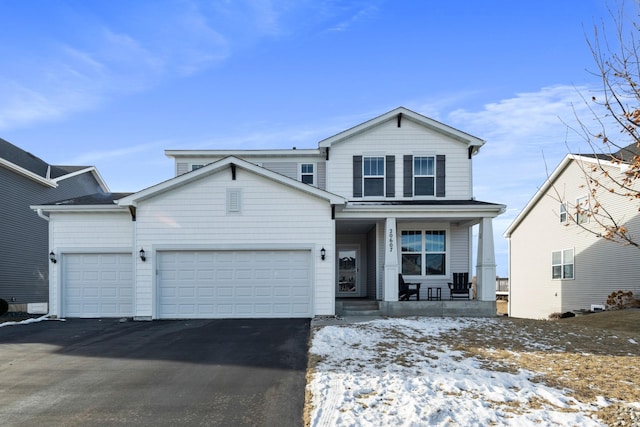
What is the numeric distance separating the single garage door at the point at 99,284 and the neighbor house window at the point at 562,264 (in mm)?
17835

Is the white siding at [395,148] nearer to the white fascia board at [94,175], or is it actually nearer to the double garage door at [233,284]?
the double garage door at [233,284]

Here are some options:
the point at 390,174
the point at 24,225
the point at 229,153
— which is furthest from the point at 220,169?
the point at 24,225

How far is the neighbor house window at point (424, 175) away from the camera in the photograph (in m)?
17.0

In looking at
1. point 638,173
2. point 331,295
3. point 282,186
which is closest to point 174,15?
point 282,186

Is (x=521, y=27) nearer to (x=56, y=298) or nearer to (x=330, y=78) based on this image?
(x=330, y=78)

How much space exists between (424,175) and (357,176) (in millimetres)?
2322

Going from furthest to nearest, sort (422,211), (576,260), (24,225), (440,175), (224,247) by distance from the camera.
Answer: (576,260), (24,225), (440,175), (422,211), (224,247)

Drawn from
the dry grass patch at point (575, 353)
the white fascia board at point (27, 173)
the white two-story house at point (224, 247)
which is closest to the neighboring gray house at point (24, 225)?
the white fascia board at point (27, 173)

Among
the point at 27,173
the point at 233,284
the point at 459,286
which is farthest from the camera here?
the point at 27,173

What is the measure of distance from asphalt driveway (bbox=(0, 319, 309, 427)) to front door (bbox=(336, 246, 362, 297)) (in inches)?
276

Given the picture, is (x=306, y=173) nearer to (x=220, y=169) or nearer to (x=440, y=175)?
(x=220, y=169)

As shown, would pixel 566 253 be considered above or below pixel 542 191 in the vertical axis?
below

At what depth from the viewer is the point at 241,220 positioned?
14367mm

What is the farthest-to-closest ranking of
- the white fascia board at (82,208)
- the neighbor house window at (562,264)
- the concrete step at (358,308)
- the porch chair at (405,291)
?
the neighbor house window at (562,264), the porch chair at (405,291), the concrete step at (358,308), the white fascia board at (82,208)
